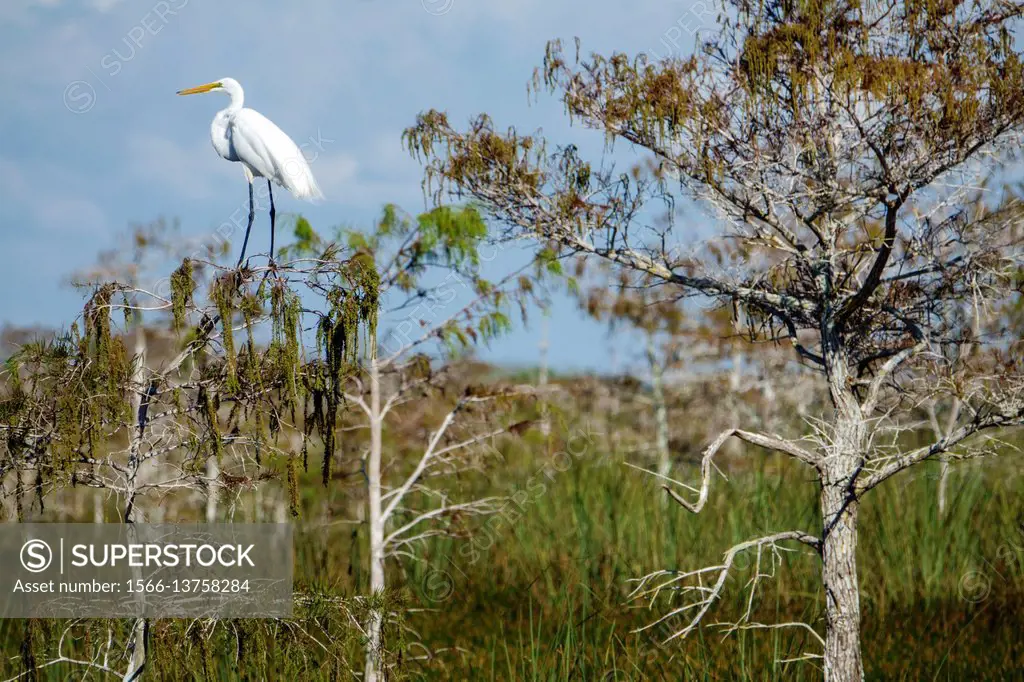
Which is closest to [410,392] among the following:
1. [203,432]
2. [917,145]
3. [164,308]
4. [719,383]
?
[203,432]

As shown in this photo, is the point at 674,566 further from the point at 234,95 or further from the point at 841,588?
the point at 234,95

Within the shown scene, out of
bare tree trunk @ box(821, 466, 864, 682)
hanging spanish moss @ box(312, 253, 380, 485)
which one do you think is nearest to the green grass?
bare tree trunk @ box(821, 466, 864, 682)

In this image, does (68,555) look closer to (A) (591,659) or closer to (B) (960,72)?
(A) (591,659)

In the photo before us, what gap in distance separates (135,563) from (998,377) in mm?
4833

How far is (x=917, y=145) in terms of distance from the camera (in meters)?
5.32

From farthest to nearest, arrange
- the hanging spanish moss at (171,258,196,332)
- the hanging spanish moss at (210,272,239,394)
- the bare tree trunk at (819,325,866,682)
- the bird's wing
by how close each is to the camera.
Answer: the bare tree trunk at (819,325,866,682)
the bird's wing
the hanging spanish moss at (171,258,196,332)
the hanging spanish moss at (210,272,239,394)

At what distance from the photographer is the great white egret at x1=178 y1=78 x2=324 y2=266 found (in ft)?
17.3

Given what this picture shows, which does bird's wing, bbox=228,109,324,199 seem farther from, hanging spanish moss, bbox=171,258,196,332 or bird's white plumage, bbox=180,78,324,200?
hanging spanish moss, bbox=171,258,196,332

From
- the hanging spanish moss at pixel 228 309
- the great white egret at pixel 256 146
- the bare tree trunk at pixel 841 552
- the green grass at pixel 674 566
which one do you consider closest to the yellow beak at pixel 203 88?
the great white egret at pixel 256 146

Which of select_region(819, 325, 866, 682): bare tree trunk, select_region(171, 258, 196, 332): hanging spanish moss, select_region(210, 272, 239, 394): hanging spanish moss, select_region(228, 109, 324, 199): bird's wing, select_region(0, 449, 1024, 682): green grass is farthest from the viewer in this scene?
select_region(0, 449, 1024, 682): green grass

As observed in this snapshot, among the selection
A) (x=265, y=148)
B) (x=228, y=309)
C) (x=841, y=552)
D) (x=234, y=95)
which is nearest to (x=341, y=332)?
(x=228, y=309)

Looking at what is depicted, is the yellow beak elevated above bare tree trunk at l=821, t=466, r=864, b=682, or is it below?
above

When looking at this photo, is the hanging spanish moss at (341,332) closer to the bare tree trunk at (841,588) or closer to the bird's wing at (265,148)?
the bird's wing at (265,148)

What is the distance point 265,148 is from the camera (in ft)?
17.3
